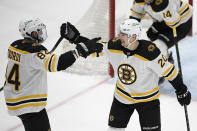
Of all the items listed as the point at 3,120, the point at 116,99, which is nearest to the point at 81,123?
the point at 3,120

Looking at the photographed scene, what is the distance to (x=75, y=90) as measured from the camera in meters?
3.79

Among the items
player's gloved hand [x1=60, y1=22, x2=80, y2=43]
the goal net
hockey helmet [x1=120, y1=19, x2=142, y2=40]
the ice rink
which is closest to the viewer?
hockey helmet [x1=120, y1=19, x2=142, y2=40]

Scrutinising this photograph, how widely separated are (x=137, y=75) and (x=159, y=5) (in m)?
1.37

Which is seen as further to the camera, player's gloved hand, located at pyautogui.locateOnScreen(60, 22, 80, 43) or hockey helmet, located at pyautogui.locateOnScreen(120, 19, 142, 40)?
player's gloved hand, located at pyautogui.locateOnScreen(60, 22, 80, 43)

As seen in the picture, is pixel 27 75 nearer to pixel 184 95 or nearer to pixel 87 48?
pixel 87 48

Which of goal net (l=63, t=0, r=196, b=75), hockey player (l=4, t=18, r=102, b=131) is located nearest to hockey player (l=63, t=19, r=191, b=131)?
hockey player (l=4, t=18, r=102, b=131)

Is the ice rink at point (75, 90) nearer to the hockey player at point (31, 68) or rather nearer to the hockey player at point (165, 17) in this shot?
the hockey player at point (165, 17)

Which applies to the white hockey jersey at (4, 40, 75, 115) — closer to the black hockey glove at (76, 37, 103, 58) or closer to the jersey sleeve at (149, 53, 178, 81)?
the black hockey glove at (76, 37, 103, 58)

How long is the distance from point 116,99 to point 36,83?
0.55 metres

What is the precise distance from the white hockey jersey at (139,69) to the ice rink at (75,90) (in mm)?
→ 904

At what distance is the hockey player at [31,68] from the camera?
6.39ft

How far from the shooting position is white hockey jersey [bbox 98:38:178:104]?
77.1 inches

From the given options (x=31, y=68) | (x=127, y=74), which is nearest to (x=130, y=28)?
(x=127, y=74)

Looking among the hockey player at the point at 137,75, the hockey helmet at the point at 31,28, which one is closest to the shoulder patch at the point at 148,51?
the hockey player at the point at 137,75
